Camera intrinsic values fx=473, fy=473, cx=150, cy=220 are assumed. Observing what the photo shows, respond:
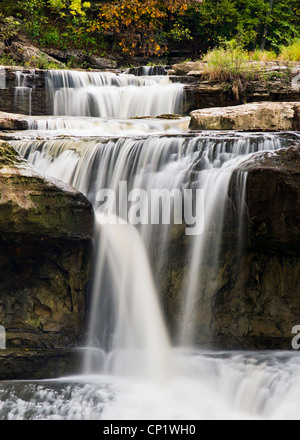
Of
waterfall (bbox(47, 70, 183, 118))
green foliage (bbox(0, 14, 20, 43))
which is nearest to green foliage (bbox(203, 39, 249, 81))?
waterfall (bbox(47, 70, 183, 118))

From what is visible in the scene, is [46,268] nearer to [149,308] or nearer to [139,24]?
[149,308]

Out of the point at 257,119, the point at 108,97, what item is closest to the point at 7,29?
the point at 108,97

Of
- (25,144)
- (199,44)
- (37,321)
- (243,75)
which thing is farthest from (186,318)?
(199,44)

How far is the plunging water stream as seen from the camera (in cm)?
481

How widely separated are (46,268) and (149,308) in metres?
1.41

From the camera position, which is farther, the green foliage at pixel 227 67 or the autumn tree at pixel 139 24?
the autumn tree at pixel 139 24

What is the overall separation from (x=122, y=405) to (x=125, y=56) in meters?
16.0

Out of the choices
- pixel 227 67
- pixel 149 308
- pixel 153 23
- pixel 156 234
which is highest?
pixel 153 23

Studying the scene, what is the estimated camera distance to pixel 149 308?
6.00m

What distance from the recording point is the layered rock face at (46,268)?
5.57 metres

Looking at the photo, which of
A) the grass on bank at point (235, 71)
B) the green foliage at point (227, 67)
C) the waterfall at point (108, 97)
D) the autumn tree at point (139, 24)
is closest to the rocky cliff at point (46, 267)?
the waterfall at point (108, 97)

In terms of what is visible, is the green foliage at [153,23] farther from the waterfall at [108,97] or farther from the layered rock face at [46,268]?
the layered rock face at [46,268]

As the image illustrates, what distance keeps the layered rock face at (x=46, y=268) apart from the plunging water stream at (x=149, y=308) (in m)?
0.25

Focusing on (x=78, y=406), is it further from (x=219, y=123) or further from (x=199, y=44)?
(x=199, y=44)
